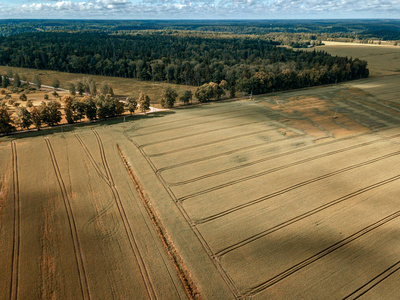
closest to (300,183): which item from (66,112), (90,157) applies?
(90,157)

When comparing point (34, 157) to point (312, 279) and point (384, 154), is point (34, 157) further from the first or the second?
point (384, 154)

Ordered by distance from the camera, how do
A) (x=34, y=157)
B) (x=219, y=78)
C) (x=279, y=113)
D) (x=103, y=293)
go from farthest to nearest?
(x=219, y=78)
(x=279, y=113)
(x=34, y=157)
(x=103, y=293)

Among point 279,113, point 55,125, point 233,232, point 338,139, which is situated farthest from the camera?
point 279,113

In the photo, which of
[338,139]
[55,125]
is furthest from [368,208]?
[55,125]

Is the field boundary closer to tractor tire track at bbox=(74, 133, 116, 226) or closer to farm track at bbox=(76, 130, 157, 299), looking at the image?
farm track at bbox=(76, 130, 157, 299)

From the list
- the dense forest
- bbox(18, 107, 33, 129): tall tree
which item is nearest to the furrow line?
bbox(18, 107, 33, 129): tall tree

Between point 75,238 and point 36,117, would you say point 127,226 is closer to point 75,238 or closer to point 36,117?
point 75,238

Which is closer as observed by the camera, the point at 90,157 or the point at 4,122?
the point at 90,157
